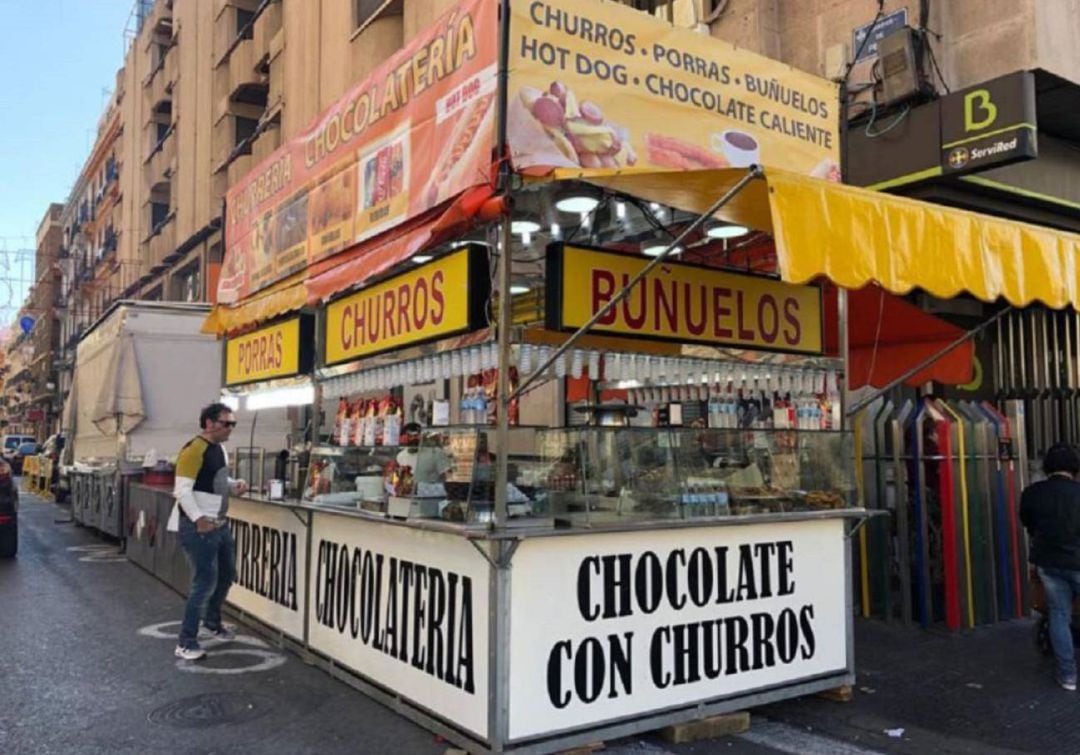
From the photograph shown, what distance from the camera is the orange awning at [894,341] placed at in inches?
266

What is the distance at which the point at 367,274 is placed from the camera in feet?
18.2

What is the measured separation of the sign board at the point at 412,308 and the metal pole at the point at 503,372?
0.32 meters

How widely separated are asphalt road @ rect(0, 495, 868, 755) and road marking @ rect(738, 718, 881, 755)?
0.4 inches

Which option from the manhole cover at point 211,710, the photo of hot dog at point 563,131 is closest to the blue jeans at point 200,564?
the manhole cover at point 211,710

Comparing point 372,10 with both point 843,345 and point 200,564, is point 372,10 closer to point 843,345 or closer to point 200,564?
point 200,564

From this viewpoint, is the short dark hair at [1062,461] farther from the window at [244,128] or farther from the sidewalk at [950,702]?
the window at [244,128]

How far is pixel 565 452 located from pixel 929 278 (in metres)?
2.21

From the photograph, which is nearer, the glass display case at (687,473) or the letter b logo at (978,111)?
the glass display case at (687,473)

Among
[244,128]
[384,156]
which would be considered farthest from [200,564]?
[244,128]

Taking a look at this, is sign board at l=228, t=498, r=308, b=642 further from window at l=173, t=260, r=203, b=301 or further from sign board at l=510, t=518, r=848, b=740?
window at l=173, t=260, r=203, b=301

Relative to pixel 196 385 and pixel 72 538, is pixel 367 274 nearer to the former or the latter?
pixel 196 385

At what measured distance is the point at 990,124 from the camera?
8375 mm

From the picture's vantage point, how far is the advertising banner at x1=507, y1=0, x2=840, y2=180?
195 inches

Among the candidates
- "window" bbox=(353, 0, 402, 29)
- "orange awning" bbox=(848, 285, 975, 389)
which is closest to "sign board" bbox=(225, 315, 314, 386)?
"orange awning" bbox=(848, 285, 975, 389)
